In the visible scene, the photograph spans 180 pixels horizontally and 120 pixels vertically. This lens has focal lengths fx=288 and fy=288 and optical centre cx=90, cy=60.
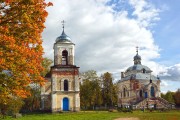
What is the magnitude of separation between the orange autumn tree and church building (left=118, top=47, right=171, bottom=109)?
5127cm

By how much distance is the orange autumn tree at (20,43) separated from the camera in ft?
37.1

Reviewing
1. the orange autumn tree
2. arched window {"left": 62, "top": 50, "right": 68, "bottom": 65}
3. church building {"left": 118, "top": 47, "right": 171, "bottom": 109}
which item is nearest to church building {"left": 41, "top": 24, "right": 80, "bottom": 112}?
arched window {"left": 62, "top": 50, "right": 68, "bottom": 65}

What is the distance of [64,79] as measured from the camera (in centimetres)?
4362

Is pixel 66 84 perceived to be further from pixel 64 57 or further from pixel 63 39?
pixel 63 39

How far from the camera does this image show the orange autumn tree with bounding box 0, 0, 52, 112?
1130 cm

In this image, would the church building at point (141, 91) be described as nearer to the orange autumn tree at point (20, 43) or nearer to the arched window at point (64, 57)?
the arched window at point (64, 57)

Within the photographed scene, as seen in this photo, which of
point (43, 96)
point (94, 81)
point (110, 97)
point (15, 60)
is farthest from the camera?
point (110, 97)

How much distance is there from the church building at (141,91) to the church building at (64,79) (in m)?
22.5

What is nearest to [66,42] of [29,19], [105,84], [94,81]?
[94,81]

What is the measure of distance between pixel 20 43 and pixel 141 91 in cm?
5675

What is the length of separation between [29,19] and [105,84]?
52.3 meters

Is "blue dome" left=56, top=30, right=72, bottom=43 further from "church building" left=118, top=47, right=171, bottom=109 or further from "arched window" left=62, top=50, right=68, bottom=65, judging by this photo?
"church building" left=118, top=47, right=171, bottom=109

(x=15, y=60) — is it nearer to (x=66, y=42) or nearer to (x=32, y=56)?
(x=32, y=56)

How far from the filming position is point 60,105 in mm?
42562
